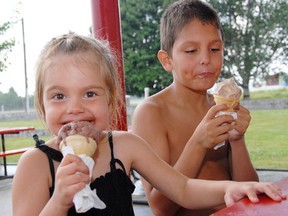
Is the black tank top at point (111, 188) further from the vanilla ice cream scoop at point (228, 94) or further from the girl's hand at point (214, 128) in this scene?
the vanilla ice cream scoop at point (228, 94)

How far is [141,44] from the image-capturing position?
735cm

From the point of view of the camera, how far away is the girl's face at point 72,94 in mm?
1205

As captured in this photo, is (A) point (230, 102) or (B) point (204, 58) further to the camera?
(B) point (204, 58)

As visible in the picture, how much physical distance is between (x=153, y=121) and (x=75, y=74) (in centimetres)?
48

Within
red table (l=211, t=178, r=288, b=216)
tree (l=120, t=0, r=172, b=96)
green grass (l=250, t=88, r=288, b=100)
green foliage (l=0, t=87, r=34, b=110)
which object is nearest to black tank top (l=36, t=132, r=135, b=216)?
red table (l=211, t=178, r=288, b=216)

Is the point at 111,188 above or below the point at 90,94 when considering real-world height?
below

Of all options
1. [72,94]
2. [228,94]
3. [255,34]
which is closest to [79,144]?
[72,94]

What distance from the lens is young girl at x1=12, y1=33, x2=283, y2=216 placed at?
1.17 metres

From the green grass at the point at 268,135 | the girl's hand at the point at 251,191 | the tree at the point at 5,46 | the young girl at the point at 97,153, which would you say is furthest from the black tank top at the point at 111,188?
the tree at the point at 5,46

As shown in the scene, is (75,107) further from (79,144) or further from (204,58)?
(204,58)

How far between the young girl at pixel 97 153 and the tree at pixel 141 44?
19.1 ft

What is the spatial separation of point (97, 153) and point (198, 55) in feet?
1.85

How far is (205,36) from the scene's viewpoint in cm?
160

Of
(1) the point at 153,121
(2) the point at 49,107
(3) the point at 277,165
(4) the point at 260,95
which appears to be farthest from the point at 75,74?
(4) the point at 260,95
